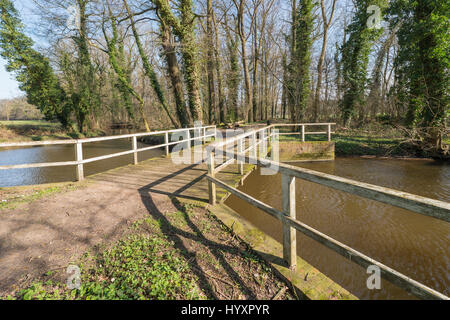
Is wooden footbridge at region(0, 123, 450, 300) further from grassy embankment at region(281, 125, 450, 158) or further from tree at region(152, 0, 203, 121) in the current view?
grassy embankment at region(281, 125, 450, 158)

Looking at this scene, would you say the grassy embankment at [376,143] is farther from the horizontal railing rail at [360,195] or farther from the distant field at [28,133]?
the distant field at [28,133]

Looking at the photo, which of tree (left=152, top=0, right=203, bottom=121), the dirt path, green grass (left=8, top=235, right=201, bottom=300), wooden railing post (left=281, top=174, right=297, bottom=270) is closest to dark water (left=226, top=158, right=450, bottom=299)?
wooden railing post (left=281, top=174, right=297, bottom=270)

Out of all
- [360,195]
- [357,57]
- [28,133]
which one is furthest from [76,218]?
[28,133]

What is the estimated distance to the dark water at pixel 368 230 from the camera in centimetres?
288

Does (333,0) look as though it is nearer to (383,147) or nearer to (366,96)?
(366,96)

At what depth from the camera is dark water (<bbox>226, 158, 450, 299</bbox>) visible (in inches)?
113

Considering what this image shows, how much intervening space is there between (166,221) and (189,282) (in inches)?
56.8

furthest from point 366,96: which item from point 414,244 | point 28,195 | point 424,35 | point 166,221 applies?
point 28,195

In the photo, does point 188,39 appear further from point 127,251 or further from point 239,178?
point 127,251

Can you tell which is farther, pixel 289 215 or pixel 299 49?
pixel 299 49

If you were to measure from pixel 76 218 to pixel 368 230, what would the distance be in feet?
17.0

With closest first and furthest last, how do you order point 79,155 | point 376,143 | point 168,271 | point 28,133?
point 168,271 < point 79,155 < point 376,143 < point 28,133

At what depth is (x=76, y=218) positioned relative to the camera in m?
3.40

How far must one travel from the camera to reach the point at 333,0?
1562 centimetres
